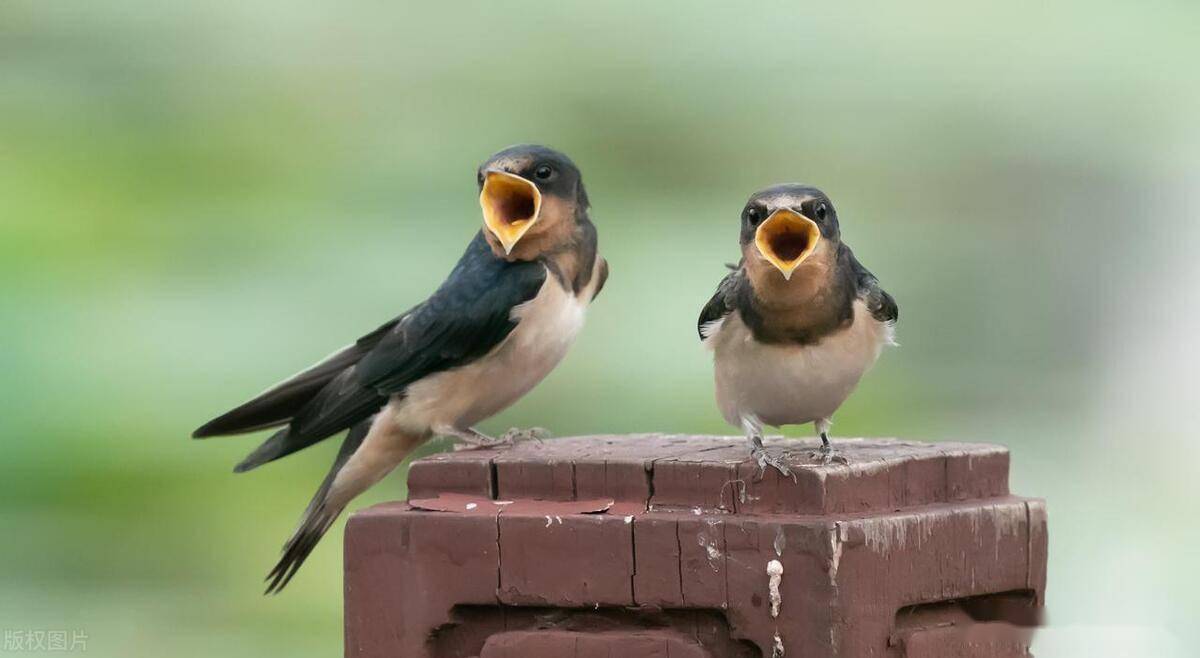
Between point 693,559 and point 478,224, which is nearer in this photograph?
point 693,559

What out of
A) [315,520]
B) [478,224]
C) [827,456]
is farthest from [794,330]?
[478,224]

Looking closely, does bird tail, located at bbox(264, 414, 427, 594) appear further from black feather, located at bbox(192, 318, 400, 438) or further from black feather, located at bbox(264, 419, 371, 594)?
black feather, located at bbox(192, 318, 400, 438)

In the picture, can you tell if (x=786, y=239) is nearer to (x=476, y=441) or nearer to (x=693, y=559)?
(x=693, y=559)

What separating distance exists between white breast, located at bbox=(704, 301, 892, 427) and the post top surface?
0.97 feet

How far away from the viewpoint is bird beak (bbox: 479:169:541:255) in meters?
2.96

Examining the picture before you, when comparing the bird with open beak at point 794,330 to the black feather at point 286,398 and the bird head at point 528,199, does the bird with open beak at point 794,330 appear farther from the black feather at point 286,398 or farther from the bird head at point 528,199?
the black feather at point 286,398

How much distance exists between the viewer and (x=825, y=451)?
2402mm

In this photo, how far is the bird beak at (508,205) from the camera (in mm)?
2959

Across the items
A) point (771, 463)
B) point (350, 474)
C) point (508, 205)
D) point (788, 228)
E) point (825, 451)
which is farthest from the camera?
point (350, 474)

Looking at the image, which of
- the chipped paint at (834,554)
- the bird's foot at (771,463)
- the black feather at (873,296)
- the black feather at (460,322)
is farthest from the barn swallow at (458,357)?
the chipped paint at (834,554)

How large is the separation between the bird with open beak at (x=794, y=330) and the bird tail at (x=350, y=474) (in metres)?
0.77

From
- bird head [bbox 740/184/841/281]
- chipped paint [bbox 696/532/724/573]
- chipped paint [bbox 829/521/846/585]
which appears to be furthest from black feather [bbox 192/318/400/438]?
chipped paint [bbox 829/521/846/585]

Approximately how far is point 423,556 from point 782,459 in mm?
437

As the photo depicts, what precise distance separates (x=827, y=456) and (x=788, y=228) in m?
0.37
